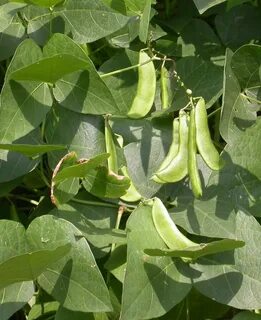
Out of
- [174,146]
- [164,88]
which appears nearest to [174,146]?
[174,146]

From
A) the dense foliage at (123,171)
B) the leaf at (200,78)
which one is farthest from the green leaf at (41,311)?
the leaf at (200,78)

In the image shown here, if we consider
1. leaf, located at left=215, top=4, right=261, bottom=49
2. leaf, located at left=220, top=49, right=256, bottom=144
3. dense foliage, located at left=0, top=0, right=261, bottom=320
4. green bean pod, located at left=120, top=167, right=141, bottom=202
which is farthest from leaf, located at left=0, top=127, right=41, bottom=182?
leaf, located at left=215, top=4, right=261, bottom=49

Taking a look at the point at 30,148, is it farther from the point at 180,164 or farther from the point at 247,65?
the point at 247,65

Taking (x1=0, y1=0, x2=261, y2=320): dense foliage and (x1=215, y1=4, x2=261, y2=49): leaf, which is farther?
(x1=215, y1=4, x2=261, y2=49): leaf

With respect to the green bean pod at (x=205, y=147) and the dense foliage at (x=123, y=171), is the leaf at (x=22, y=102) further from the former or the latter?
the green bean pod at (x=205, y=147)

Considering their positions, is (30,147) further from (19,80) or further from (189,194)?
(189,194)

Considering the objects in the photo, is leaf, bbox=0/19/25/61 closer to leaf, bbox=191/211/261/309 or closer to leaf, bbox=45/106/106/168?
leaf, bbox=45/106/106/168

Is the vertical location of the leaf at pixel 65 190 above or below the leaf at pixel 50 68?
below
